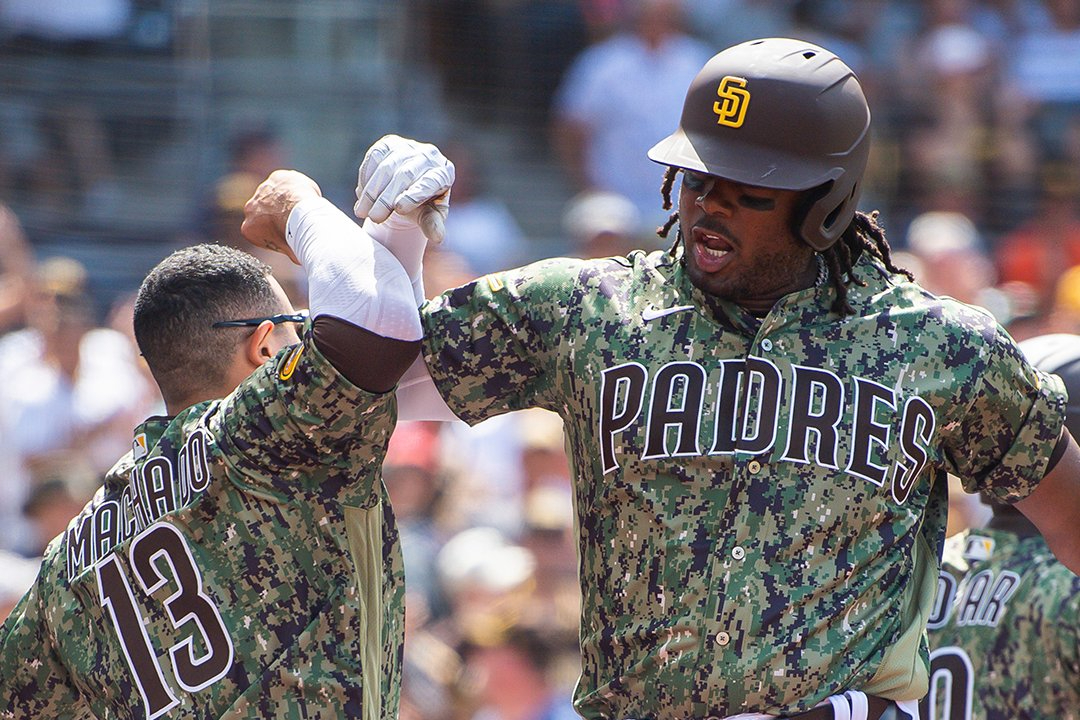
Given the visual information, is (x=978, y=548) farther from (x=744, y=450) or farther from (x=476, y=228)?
(x=476, y=228)

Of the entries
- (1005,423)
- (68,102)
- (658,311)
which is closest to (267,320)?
(658,311)

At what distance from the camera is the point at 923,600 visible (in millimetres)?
3146

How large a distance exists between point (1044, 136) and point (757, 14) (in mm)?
1859

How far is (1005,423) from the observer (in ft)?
10.1

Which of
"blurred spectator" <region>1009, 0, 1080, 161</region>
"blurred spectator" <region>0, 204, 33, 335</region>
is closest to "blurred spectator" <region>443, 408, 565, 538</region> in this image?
"blurred spectator" <region>0, 204, 33, 335</region>

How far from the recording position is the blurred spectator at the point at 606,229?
7.78 meters

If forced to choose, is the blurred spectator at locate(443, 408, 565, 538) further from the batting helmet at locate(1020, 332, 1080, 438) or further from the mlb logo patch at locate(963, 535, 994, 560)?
the batting helmet at locate(1020, 332, 1080, 438)

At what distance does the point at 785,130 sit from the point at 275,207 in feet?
3.31

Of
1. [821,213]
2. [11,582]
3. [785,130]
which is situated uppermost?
[785,130]

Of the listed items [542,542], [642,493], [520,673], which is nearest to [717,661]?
[642,493]

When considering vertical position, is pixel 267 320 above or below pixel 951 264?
above

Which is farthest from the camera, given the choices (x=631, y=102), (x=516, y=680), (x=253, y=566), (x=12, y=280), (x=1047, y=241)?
(x=1047, y=241)

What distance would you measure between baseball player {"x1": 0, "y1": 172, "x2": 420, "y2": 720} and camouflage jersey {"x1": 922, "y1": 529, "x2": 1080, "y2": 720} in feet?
4.95

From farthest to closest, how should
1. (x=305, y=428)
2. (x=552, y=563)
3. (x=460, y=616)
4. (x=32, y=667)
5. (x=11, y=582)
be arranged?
1. (x=552, y=563)
2. (x=460, y=616)
3. (x=11, y=582)
4. (x=32, y=667)
5. (x=305, y=428)
